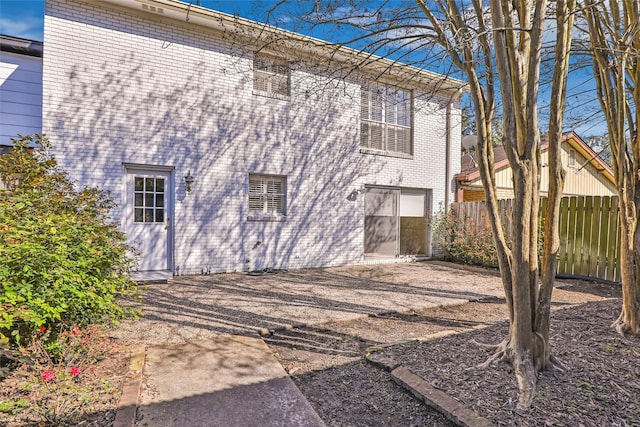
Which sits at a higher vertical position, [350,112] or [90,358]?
[350,112]

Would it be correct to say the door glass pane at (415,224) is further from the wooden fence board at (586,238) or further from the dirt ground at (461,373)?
the dirt ground at (461,373)

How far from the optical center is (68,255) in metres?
2.75

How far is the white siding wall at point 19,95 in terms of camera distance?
6523mm

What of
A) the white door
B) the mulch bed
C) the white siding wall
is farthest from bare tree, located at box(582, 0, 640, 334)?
the white siding wall

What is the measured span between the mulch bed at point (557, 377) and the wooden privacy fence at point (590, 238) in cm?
394

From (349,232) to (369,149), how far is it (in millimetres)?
2247

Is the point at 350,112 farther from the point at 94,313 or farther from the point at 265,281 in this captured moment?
the point at 94,313

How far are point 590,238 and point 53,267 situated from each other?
8774mm

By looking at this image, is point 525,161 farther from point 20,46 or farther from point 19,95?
point 20,46

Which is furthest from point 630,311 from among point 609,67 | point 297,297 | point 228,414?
point 297,297

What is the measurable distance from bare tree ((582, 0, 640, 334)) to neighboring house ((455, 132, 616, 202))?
7.02 meters

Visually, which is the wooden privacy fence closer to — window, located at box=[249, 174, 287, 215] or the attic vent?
window, located at box=[249, 174, 287, 215]

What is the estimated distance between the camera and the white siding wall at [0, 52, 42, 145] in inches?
257

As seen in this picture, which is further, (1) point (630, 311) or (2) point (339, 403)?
(1) point (630, 311)
